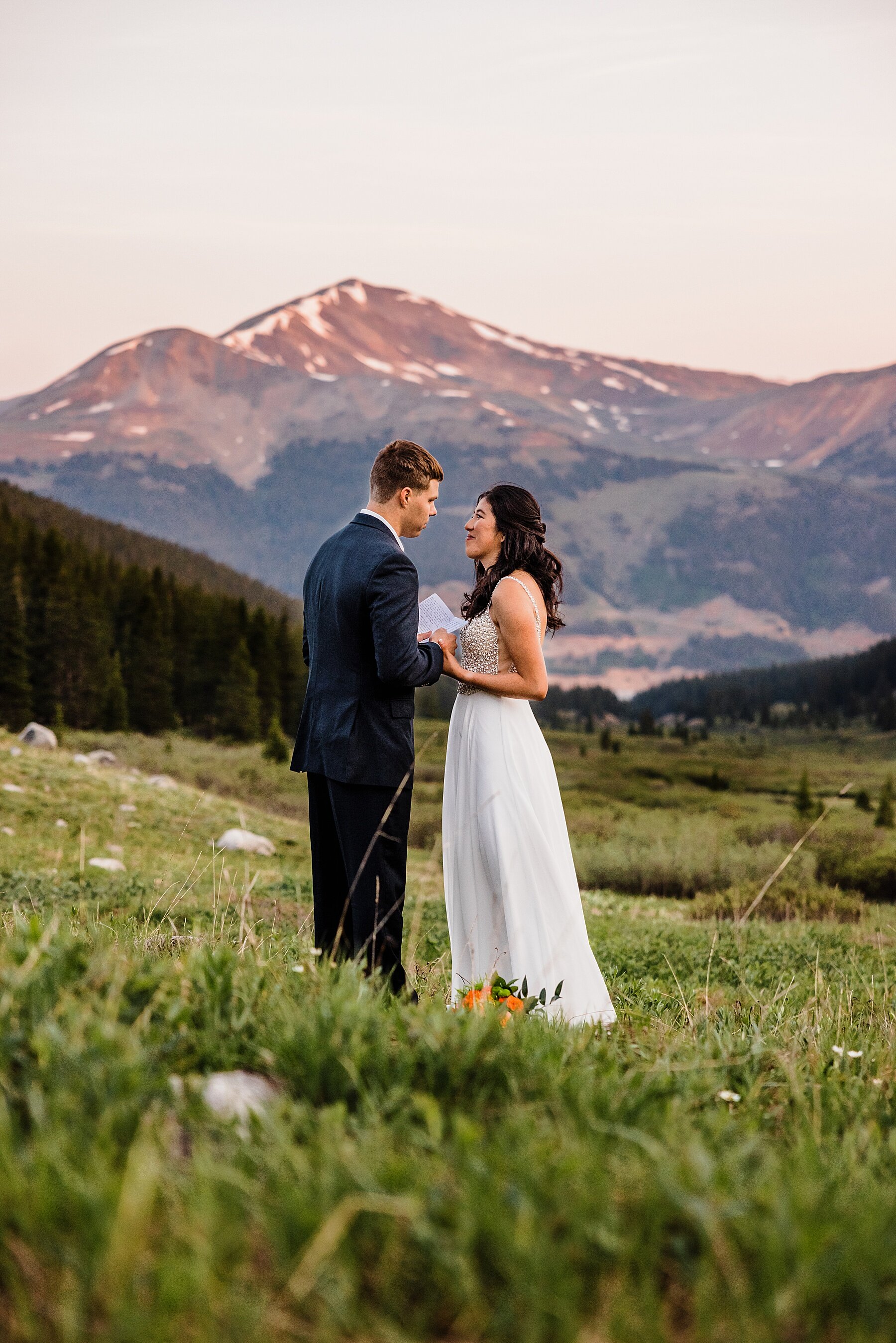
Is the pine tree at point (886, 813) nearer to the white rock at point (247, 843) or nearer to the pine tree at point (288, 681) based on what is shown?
the white rock at point (247, 843)

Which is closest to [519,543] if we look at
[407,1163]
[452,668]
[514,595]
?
[514,595]

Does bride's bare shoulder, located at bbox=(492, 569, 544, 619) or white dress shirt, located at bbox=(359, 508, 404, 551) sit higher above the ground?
white dress shirt, located at bbox=(359, 508, 404, 551)

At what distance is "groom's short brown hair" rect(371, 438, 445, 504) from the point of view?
4.95 meters

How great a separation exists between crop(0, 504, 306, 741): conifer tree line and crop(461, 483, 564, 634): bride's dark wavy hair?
43085mm

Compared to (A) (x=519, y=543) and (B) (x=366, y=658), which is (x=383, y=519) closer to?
(B) (x=366, y=658)

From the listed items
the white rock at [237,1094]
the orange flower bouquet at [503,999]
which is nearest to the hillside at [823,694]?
the orange flower bouquet at [503,999]

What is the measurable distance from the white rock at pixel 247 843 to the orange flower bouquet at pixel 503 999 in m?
11.6

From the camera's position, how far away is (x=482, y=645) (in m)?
5.57

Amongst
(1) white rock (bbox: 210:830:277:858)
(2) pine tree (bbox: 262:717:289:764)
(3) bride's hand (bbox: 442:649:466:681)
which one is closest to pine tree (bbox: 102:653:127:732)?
(2) pine tree (bbox: 262:717:289:764)

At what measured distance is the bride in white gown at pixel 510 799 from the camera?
548cm

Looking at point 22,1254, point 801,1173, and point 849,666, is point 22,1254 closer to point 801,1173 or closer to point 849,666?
point 801,1173

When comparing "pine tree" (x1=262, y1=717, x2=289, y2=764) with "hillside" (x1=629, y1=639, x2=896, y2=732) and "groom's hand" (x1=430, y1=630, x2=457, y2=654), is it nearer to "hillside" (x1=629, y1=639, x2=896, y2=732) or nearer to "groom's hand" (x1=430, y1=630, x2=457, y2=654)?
"groom's hand" (x1=430, y1=630, x2=457, y2=654)

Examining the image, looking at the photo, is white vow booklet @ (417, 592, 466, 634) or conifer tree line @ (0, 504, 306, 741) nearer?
white vow booklet @ (417, 592, 466, 634)

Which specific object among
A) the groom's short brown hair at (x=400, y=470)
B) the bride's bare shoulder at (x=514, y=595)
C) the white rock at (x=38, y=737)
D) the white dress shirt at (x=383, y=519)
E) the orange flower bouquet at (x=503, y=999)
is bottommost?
the white rock at (x=38, y=737)
